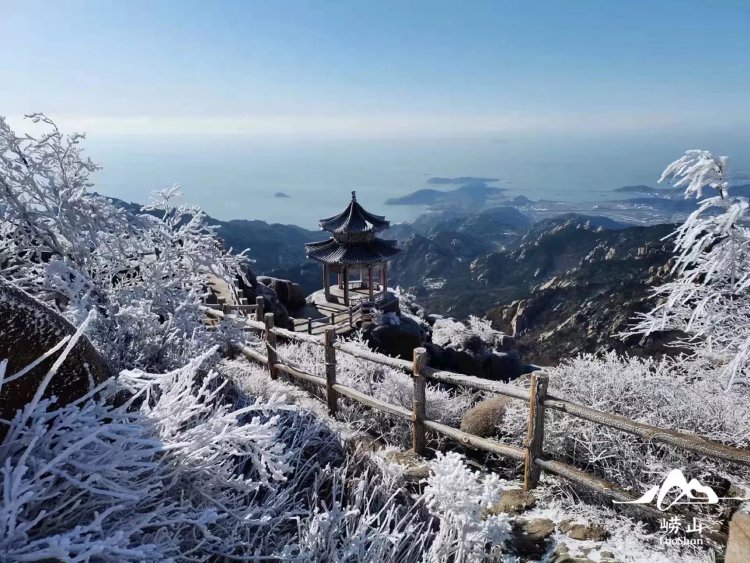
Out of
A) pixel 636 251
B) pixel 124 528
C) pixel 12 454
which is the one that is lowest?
pixel 636 251

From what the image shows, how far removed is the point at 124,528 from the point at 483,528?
2088 mm

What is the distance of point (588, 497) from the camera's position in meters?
4.20

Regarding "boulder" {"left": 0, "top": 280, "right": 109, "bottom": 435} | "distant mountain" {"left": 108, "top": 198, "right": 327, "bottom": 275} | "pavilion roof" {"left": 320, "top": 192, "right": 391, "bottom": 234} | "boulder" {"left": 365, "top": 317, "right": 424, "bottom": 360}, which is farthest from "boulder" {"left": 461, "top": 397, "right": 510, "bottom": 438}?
"distant mountain" {"left": 108, "top": 198, "right": 327, "bottom": 275}

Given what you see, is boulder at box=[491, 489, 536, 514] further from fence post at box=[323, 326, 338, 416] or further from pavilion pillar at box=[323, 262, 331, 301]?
pavilion pillar at box=[323, 262, 331, 301]

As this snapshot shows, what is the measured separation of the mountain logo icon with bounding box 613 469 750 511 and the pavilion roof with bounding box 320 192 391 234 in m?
21.5

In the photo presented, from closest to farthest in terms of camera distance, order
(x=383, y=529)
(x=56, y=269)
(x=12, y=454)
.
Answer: (x=12, y=454) < (x=383, y=529) < (x=56, y=269)

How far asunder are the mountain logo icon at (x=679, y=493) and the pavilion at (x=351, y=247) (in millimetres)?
20629

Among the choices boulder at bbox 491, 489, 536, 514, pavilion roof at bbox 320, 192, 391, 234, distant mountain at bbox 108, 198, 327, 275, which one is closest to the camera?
boulder at bbox 491, 489, 536, 514

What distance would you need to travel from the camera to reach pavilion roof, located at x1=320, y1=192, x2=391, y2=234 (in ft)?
81.8

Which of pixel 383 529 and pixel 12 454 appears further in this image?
pixel 383 529

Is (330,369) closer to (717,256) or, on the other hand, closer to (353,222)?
(717,256)

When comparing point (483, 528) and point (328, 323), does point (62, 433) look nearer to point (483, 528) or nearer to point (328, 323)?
point (483, 528)

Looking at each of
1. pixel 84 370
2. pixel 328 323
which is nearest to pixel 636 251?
pixel 328 323

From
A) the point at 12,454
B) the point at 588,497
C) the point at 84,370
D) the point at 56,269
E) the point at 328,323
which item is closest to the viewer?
the point at 12,454
